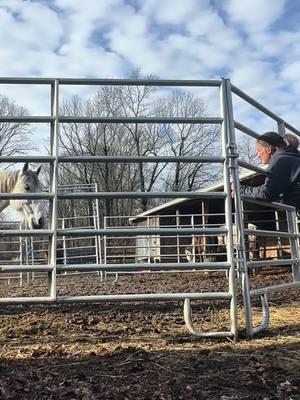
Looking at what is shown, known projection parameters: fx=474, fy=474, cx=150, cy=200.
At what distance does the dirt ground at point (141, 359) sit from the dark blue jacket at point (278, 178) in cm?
110

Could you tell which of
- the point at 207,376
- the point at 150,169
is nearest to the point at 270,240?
the point at 207,376

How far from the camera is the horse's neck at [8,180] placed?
6922mm

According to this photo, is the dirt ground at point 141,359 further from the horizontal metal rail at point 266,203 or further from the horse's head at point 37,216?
the horse's head at point 37,216

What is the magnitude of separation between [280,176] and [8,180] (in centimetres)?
424

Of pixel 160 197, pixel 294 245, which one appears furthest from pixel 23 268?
pixel 294 245

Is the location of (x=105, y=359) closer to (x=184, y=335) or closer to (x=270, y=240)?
(x=184, y=335)

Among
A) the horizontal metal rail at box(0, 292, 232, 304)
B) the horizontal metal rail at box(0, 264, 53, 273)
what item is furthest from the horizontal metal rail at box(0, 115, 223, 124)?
the horizontal metal rail at box(0, 292, 232, 304)

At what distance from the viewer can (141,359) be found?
277cm

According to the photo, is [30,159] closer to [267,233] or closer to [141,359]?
[141,359]

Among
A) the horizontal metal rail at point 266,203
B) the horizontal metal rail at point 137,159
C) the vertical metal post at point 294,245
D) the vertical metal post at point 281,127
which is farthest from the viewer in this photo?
the vertical metal post at point 281,127

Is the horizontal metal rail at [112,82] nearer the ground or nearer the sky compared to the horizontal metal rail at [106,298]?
nearer the sky

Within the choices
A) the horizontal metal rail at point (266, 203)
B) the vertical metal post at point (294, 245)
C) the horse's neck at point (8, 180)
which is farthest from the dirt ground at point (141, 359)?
the horse's neck at point (8, 180)

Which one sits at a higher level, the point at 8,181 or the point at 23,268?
the point at 8,181

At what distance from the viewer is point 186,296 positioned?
352cm
